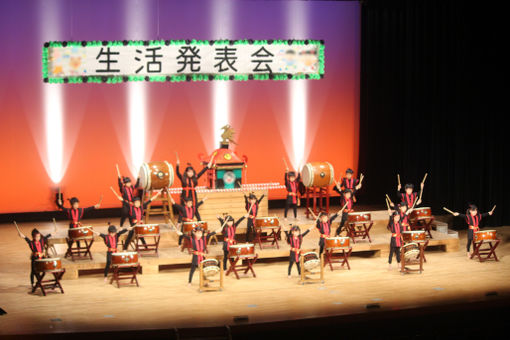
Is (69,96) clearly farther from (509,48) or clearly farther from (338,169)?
(509,48)

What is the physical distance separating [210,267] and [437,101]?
5620 millimetres

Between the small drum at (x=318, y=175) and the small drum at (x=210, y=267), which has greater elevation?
the small drum at (x=318, y=175)

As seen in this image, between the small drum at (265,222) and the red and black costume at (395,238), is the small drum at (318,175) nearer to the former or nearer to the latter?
the small drum at (265,222)

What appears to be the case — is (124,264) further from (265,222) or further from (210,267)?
(265,222)

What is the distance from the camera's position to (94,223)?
1375cm

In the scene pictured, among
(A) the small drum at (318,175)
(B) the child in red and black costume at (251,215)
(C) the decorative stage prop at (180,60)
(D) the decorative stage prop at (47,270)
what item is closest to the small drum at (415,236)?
(B) the child in red and black costume at (251,215)

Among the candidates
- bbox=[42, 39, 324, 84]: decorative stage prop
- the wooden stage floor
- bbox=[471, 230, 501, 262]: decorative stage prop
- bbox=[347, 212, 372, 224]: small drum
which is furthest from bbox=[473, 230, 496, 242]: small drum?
bbox=[42, 39, 324, 84]: decorative stage prop

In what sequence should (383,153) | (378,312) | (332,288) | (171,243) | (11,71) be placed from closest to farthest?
(378,312) → (332,288) → (171,243) → (11,71) → (383,153)

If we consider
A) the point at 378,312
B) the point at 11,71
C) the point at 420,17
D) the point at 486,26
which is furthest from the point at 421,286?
the point at 11,71

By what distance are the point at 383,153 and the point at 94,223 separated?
17.9 ft

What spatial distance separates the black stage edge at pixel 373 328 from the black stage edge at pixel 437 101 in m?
5.24

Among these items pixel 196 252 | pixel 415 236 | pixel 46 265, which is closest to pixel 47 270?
pixel 46 265

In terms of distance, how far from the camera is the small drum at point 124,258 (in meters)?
9.99

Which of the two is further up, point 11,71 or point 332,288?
point 11,71
